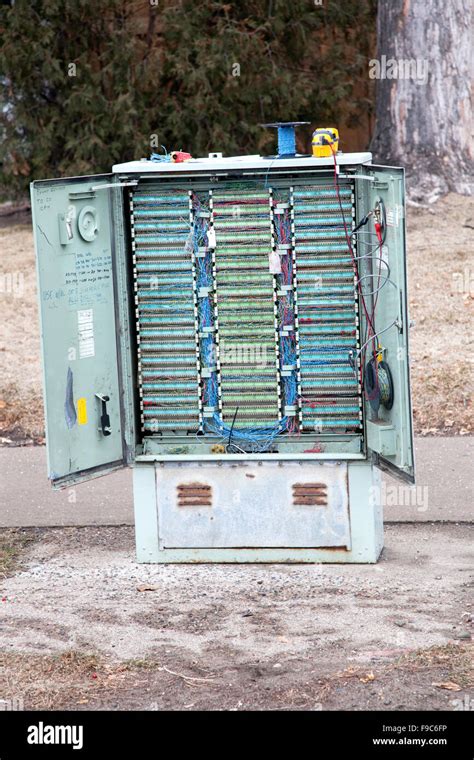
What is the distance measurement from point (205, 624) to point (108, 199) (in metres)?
2.29

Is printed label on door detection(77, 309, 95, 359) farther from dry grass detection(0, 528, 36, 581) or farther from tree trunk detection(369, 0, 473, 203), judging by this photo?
tree trunk detection(369, 0, 473, 203)

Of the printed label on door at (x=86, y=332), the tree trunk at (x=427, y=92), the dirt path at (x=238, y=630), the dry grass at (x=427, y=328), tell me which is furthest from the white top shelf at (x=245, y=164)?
the tree trunk at (x=427, y=92)

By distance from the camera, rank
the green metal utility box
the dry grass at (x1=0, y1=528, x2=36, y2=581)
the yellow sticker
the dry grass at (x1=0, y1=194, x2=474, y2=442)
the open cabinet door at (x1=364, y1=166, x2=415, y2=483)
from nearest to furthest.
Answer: the open cabinet door at (x1=364, y1=166, x2=415, y2=483)
the green metal utility box
the yellow sticker
the dry grass at (x1=0, y1=528, x2=36, y2=581)
the dry grass at (x1=0, y1=194, x2=474, y2=442)

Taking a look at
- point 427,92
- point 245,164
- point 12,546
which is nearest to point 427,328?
point 427,92

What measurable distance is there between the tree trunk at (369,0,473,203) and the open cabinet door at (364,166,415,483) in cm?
684

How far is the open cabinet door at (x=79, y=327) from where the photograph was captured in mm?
6305

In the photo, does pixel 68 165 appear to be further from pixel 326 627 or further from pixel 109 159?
pixel 326 627

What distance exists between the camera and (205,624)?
231 inches

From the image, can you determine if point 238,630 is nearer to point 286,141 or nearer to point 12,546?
point 12,546

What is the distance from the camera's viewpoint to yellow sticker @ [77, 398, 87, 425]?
6531 millimetres

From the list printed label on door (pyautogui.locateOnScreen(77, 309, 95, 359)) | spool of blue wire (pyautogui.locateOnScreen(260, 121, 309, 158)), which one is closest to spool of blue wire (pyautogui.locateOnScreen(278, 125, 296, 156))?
spool of blue wire (pyautogui.locateOnScreen(260, 121, 309, 158))

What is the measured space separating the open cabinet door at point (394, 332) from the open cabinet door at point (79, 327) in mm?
1390

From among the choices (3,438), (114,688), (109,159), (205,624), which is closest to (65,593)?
(205,624)

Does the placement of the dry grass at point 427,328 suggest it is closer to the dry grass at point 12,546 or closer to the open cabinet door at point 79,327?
the dry grass at point 12,546
